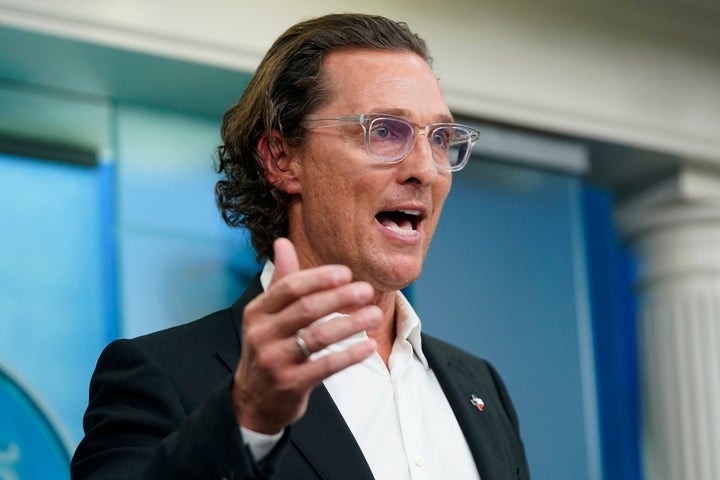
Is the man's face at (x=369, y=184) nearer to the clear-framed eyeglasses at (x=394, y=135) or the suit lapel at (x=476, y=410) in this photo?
the clear-framed eyeglasses at (x=394, y=135)

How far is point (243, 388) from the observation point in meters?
1.57

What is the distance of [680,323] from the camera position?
4145 millimetres

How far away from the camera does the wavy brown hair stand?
2.42 meters

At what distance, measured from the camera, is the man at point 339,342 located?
1814 mm

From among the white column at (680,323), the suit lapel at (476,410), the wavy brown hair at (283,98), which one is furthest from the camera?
the white column at (680,323)

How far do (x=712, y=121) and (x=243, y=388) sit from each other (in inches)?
121

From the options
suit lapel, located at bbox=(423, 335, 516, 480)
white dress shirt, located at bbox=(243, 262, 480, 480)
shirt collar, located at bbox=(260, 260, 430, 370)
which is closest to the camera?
white dress shirt, located at bbox=(243, 262, 480, 480)

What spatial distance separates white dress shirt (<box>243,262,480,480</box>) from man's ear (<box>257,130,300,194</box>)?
0.62 feet

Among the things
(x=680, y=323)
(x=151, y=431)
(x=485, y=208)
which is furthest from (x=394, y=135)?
(x=680, y=323)

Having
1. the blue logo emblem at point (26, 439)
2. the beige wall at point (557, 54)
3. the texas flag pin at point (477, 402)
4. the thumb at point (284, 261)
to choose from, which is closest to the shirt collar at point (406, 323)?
the texas flag pin at point (477, 402)

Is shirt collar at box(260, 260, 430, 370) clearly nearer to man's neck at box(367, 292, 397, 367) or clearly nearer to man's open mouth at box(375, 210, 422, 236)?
man's neck at box(367, 292, 397, 367)

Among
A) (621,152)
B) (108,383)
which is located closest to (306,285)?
(108,383)

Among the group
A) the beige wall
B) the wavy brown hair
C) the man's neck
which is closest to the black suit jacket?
the man's neck

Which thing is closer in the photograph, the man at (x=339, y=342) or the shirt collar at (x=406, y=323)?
the man at (x=339, y=342)
